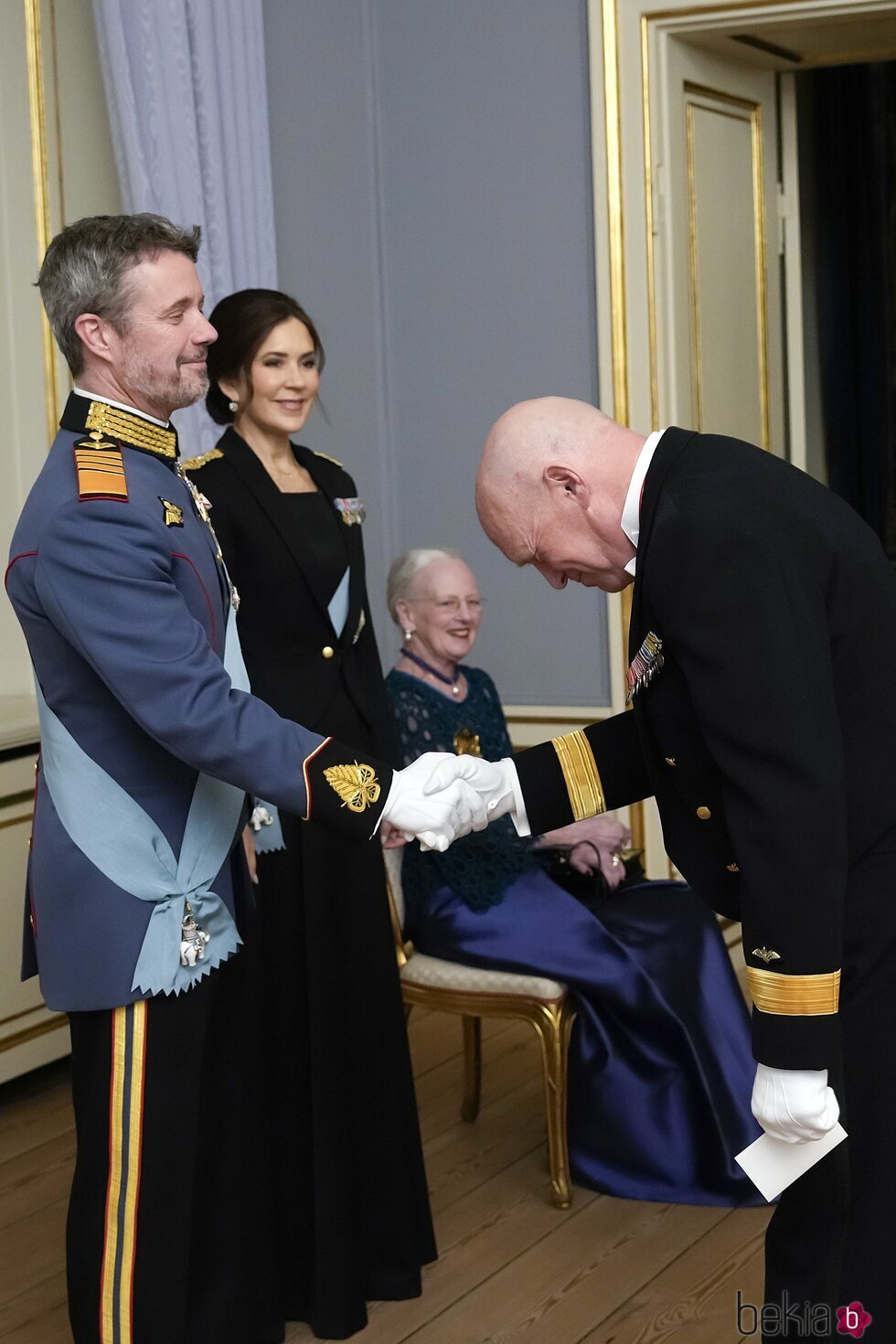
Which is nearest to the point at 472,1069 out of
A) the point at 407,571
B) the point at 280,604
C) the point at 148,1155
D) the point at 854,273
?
the point at 407,571

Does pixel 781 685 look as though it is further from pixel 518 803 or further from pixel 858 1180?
pixel 518 803

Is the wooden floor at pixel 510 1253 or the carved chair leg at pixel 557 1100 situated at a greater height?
the carved chair leg at pixel 557 1100

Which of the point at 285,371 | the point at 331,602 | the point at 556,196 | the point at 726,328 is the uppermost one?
the point at 556,196

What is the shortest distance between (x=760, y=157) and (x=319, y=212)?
1281 millimetres

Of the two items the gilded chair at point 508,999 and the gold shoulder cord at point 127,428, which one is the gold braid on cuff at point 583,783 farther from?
the gilded chair at point 508,999

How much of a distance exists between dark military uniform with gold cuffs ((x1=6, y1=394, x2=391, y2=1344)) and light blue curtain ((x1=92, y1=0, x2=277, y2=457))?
1368 millimetres

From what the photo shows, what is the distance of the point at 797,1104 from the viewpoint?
4.95ft

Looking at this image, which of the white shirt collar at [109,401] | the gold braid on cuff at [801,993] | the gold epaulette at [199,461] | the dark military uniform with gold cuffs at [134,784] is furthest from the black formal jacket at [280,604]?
the gold braid on cuff at [801,993]

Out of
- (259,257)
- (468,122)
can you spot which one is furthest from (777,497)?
(468,122)

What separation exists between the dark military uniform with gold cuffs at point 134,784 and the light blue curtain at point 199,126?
1368 millimetres

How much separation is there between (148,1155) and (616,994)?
3.86 feet

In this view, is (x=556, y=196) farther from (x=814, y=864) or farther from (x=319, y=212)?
(x=814, y=864)

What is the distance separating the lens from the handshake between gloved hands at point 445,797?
1.98m

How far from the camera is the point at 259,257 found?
3.62 metres
